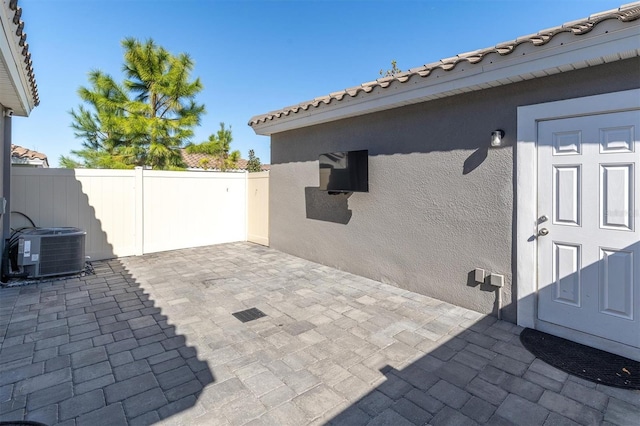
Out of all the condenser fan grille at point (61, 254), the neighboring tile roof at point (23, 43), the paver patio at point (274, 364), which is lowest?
the paver patio at point (274, 364)

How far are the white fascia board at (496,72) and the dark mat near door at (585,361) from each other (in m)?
3.01

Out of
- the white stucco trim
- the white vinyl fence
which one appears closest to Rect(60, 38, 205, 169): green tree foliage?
the white vinyl fence

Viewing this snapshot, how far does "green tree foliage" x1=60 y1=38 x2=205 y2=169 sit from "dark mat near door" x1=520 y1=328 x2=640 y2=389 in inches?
573

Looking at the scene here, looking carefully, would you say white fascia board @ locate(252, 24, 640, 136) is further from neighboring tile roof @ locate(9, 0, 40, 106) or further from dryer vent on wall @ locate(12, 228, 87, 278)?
dryer vent on wall @ locate(12, 228, 87, 278)

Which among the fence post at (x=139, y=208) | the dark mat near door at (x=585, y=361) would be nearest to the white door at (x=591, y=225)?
the dark mat near door at (x=585, y=361)

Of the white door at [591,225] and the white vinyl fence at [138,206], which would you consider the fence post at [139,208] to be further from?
the white door at [591,225]

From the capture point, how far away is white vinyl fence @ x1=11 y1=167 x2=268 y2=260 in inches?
268

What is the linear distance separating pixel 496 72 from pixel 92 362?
18.0 feet

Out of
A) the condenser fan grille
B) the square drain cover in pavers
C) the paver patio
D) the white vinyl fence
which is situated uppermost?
the white vinyl fence

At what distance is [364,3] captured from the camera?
31.0ft

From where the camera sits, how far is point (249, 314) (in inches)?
171

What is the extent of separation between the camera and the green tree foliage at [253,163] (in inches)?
1282

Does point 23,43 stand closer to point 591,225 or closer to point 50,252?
point 50,252

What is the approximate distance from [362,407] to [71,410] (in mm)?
2223
